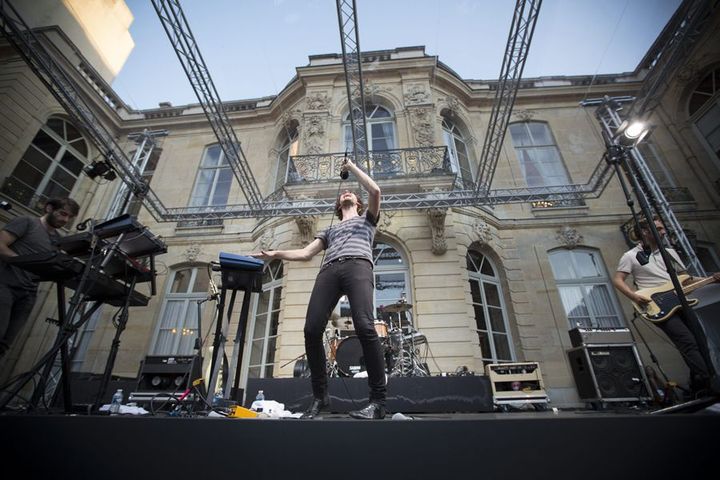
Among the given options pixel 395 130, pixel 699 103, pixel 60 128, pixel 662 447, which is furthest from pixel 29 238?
pixel 699 103

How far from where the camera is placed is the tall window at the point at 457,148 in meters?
8.92

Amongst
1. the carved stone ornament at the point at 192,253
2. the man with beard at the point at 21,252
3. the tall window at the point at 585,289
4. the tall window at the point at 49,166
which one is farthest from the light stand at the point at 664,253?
the tall window at the point at 49,166

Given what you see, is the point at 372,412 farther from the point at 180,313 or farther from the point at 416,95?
the point at 416,95

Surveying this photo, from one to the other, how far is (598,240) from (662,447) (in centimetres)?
917

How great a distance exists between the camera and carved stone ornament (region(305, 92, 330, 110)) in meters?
8.97

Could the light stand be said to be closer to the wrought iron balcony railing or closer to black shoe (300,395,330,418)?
black shoe (300,395,330,418)

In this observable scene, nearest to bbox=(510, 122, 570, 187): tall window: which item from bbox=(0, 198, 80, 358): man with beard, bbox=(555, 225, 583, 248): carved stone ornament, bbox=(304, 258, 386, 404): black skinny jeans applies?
bbox=(555, 225, 583, 248): carved stone ornament

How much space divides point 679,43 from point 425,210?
15.7 ft

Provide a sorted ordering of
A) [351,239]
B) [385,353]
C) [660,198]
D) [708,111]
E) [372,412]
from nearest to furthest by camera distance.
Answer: [372,412] < [351,239] < [385,353] < [660,198] < [708,111]

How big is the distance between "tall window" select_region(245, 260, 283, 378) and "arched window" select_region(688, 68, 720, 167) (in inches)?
476

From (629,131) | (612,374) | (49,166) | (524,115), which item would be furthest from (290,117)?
(612,374)

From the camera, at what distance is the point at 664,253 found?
2197mm

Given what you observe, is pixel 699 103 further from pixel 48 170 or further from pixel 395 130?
pixel 48 170

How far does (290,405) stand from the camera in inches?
136
